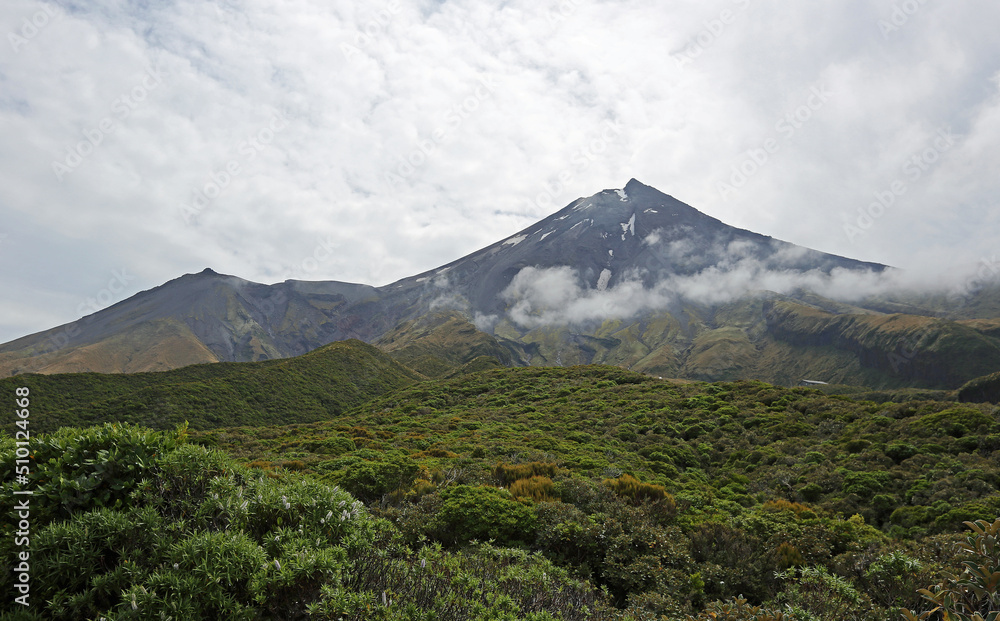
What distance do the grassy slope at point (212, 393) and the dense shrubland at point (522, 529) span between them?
22.1 metres

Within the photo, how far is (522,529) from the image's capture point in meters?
Result: 7.33

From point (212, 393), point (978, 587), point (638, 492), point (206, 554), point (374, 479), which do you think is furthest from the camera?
point (212, 393)

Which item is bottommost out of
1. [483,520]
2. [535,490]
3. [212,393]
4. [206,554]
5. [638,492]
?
[212,393]

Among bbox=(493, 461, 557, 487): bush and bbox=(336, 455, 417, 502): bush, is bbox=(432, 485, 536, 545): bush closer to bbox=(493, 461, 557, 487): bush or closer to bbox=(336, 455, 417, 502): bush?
bbox=(336, 455, 417, 502): bush

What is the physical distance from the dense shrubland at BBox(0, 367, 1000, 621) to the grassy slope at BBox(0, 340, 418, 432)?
22.1 metres

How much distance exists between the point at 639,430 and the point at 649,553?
47.9 feet

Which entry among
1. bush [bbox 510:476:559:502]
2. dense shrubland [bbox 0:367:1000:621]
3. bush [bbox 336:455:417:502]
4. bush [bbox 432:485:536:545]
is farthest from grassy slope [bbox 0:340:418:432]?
bush [bbox 432:485:536:545]

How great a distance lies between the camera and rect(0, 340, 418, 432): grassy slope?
31031 mm

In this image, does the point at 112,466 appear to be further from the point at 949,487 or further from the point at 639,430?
the point at 639,430

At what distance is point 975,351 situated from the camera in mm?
110312

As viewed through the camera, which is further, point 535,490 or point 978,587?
point 535,490

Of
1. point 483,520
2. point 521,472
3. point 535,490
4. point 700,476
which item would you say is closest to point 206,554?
point 483,520

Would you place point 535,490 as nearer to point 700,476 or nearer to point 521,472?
point 521,472

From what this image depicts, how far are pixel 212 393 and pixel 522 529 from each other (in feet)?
123
